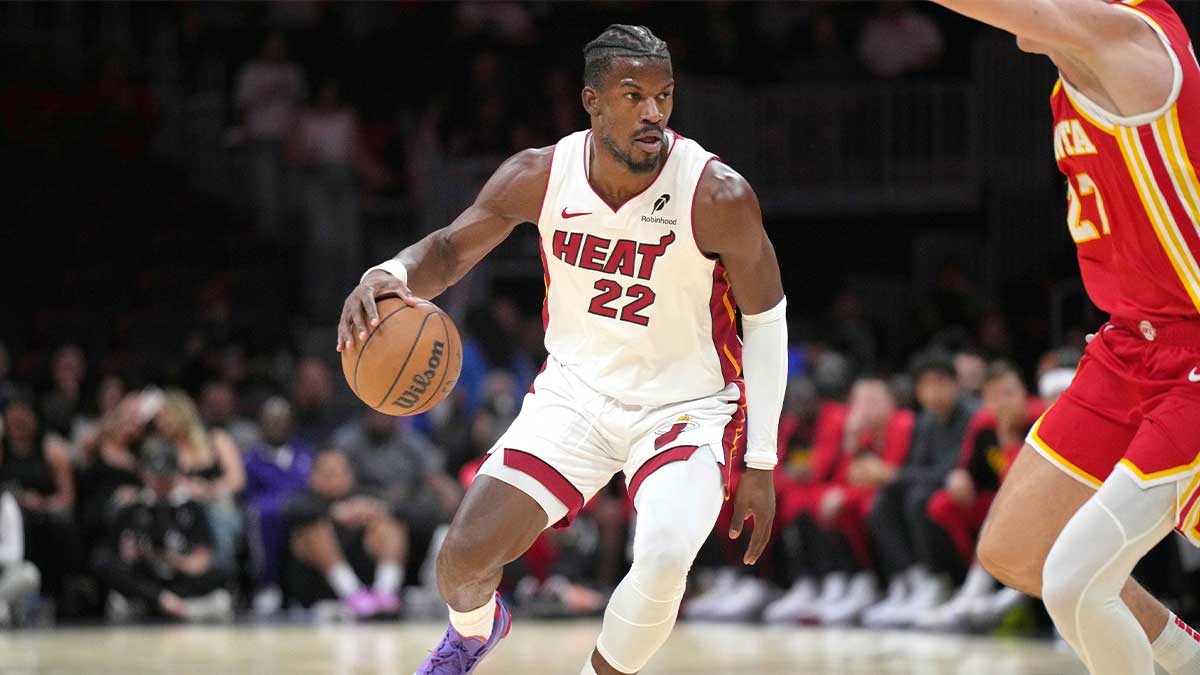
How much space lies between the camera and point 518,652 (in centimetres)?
880

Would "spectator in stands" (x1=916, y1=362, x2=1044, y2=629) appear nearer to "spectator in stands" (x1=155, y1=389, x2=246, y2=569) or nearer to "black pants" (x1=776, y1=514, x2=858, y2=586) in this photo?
"black pants" (x1=776, y1=514, x2=858, y2=586)

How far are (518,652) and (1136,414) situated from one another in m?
5.01

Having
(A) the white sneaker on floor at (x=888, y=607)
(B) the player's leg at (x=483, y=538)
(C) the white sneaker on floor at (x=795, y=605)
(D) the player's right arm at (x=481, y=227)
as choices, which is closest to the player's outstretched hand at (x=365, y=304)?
(D) the player's right arm at (x=481, y=227)

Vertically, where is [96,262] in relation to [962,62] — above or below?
below

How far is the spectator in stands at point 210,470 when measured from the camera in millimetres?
11891

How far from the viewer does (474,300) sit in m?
15.1

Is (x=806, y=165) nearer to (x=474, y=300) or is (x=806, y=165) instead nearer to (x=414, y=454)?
(x=474, y=300)

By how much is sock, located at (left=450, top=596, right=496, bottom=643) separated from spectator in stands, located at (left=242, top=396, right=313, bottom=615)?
274 inches

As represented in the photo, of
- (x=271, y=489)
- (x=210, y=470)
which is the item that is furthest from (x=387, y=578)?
(x=210, y=470)

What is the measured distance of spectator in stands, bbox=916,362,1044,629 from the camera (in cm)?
941

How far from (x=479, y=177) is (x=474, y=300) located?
1161mm

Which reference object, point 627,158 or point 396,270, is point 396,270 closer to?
point 396,270

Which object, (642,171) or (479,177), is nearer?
(642,171)

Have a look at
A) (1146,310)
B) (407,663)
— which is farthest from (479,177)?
(1146,310)
